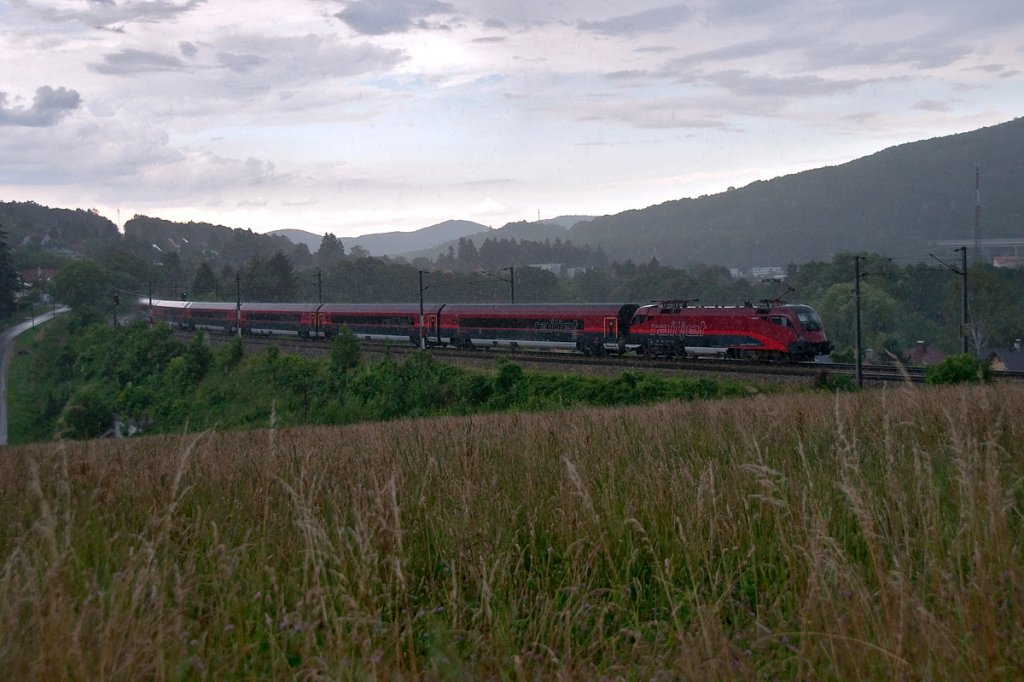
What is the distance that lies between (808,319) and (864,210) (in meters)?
144

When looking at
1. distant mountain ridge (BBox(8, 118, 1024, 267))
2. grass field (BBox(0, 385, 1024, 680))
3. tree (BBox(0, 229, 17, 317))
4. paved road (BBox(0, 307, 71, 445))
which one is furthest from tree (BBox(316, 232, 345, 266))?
grass field (BBox(0, 385, 1024, 680))

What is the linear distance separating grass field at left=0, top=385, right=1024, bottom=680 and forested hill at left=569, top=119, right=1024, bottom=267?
452 ft

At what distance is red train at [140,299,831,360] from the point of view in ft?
103

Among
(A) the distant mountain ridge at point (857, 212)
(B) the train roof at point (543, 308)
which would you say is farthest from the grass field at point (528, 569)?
(A) the distant mountain ridge at point (857, 212)

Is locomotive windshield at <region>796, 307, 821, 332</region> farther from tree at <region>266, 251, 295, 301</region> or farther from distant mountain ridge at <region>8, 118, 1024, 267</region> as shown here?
distant mountain ridge at <region>8, 118, 1024, 267</region>

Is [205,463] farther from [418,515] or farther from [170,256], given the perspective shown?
[170,256]

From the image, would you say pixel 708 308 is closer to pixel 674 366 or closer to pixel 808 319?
pixel 808 319

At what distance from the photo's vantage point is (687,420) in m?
9.39

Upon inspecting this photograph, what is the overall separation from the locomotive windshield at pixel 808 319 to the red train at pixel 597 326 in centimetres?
5

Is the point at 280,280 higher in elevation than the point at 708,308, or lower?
higher

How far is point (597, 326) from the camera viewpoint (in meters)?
36.7

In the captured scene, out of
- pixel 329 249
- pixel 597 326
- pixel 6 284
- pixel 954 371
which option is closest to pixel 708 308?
pixel 597 326

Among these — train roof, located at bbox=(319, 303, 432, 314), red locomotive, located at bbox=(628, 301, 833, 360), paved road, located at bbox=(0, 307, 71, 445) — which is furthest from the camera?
paved road, located at bbox=(0, 307, 71, 445)

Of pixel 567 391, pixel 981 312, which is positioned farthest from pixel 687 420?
→ pixel 981 312
